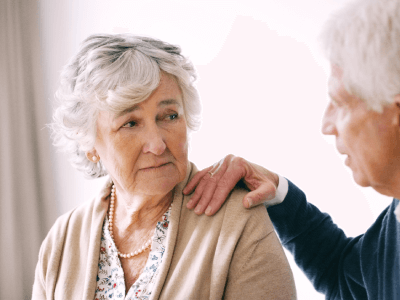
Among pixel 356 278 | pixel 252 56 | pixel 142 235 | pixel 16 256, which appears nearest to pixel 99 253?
pixel 142 235

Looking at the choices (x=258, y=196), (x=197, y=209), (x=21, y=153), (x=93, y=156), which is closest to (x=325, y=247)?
(x=258, y=196)

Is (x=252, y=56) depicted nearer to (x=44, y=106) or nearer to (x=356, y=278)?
(x=356, y=278)

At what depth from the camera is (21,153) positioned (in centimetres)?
272

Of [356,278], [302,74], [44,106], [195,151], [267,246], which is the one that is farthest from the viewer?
[44,106]

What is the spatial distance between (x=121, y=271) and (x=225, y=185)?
0.51 metres

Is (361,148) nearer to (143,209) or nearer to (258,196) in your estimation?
(258,196)

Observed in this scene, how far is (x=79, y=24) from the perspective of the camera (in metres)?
2.71

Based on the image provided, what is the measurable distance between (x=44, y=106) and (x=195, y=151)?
1.36 meters

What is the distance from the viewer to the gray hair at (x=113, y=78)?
1.21 m

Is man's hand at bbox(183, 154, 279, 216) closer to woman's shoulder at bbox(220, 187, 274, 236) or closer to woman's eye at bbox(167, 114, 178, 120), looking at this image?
woman's shoulder at bbox(220, 187, 274, 236)

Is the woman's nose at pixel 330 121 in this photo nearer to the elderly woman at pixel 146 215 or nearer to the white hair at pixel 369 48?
the white hair at pixel 369 48

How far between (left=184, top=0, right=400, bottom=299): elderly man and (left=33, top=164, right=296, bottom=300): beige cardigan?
0.06 meters

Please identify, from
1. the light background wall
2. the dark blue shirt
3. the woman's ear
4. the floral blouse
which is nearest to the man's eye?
the woman's ear

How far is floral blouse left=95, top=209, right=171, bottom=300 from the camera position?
4.14 ft
